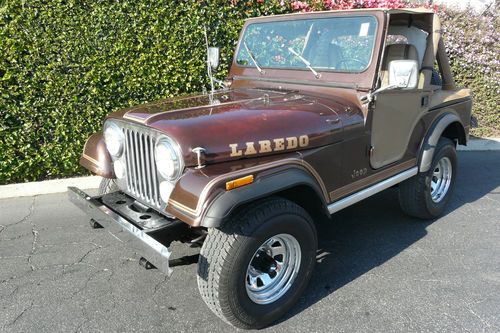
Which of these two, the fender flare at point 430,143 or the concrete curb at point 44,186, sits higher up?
the fender flare at point 430,143

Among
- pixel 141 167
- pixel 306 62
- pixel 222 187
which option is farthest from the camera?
pixel 306 62

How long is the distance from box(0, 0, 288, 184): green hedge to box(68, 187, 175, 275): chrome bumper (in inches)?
92.6

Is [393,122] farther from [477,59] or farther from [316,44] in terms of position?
[477,59]

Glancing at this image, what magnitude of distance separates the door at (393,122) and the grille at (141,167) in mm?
1671

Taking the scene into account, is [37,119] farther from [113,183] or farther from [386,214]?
[386,214]

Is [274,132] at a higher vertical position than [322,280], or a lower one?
higher

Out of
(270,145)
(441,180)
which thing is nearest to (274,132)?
(270,145)

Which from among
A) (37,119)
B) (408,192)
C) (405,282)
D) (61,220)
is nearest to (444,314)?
(405,282)

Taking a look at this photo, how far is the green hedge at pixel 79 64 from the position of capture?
4.71 meters

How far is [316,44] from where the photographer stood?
344 centimetres

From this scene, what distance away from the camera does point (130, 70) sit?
5133 mm

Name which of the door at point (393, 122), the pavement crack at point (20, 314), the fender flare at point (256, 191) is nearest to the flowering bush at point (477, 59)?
the door at point (393, 122)

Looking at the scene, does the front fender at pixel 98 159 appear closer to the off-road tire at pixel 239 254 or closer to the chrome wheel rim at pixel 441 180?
the off-road tire at pixel 239 254

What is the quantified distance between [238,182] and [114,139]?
3.79 feet
